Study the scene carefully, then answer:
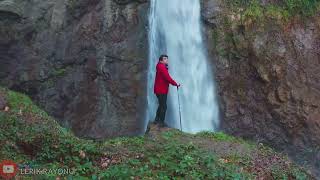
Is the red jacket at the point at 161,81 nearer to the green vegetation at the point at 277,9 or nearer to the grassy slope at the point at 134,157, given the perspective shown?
the grassy slope at the point at 134,157

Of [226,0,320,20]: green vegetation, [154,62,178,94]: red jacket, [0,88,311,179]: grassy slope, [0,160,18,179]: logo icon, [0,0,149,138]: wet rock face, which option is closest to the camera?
[0,160,18,179]: logo icon

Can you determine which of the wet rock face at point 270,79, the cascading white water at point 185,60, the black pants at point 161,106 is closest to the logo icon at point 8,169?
the black pants at point 161,106

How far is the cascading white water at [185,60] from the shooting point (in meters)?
13.8

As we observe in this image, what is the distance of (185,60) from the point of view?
14305mm

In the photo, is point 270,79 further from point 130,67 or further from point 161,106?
point 161,106

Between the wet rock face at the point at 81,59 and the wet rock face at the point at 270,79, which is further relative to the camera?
the wet rock face at the point at 270,79

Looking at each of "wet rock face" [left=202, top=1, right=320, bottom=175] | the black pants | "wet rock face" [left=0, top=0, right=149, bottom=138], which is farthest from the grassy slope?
"wet rock face" [left=202, top=1, right=320, bottom=175]

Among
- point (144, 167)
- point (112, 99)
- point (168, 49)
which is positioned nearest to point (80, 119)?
point (112, 99)

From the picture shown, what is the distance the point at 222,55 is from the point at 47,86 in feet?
17.8

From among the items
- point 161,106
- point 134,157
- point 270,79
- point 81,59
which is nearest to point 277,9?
point 270,79

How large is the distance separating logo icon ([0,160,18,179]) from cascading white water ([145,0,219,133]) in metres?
6.66

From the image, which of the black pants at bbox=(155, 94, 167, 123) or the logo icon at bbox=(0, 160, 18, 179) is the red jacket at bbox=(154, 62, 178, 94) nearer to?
the black pants at bbox=(155, 94, 167, 123)

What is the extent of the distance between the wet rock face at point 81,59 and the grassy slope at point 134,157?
3819 millimetres

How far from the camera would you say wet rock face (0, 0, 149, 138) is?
13609 mm
